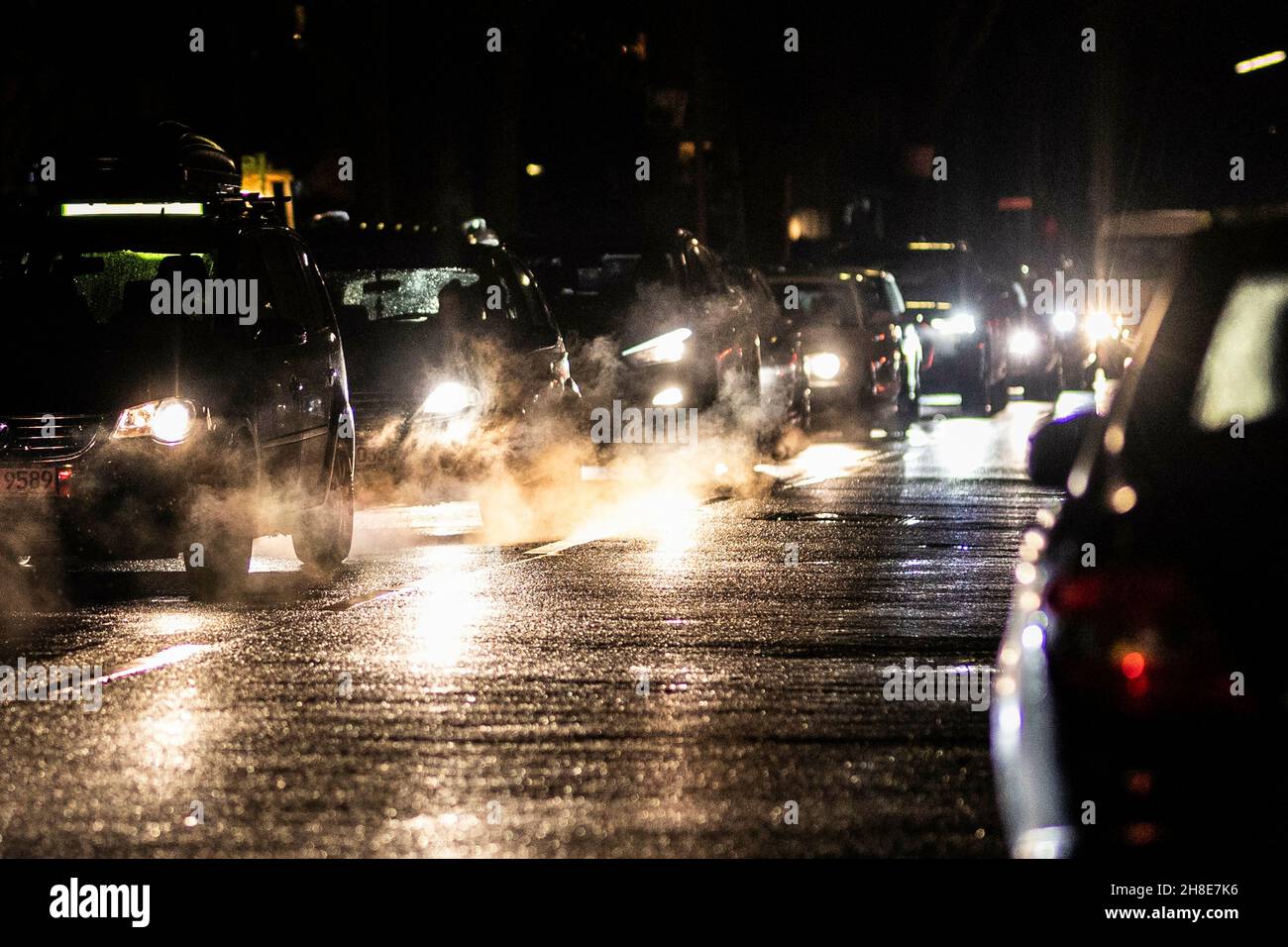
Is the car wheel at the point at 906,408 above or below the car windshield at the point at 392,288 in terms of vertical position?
below

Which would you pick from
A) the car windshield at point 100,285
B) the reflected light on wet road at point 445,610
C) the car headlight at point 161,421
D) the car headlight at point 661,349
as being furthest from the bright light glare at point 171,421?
the car headlight at point 661,349

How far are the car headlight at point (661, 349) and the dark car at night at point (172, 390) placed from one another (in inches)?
210

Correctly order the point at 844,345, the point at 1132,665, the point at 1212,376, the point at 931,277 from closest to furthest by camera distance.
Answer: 1. the point at 1132,665
2. the point at 1212,376
3. the point at 844,345
4. the point at 931,277

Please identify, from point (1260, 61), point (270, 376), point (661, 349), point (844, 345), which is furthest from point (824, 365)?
point (270, 376)

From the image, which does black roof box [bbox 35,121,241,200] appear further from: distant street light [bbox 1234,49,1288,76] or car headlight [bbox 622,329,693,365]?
distant street light [bbox 1234,49,1288,76]

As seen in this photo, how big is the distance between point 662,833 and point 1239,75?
24467 millimetres

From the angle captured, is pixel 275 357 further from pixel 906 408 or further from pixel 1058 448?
pixel 906 408

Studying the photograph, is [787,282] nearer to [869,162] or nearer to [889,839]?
[889,839]

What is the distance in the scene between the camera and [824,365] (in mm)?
28328

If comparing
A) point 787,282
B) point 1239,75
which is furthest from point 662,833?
point 1239,75

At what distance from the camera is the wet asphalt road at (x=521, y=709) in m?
6.60

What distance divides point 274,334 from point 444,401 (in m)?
3.50

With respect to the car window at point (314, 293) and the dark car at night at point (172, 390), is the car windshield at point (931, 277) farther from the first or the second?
the dark car at night at point (172, 390)

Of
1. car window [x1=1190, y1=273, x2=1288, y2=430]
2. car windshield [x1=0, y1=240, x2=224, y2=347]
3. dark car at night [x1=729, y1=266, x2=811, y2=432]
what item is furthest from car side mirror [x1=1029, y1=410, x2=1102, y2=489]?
dark car at night [x1=729, y1=266, x2=811, y2=432]
